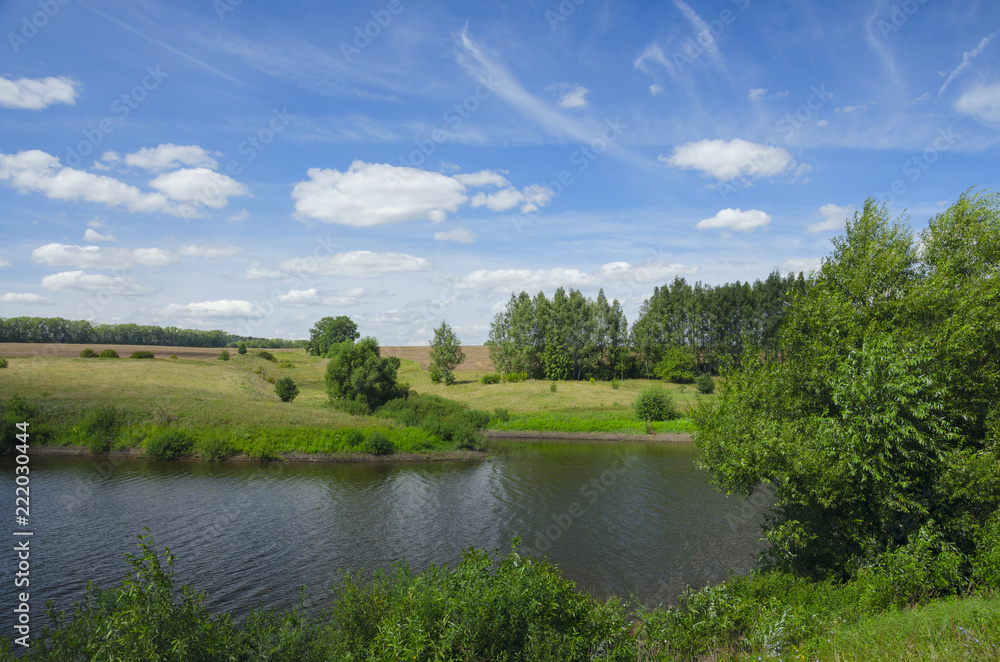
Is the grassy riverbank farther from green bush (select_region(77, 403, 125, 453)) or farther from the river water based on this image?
the river water

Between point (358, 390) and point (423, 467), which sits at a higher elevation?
point (358, 390)

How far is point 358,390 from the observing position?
61.7 m

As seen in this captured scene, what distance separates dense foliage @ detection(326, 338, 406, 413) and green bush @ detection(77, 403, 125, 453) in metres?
22.5

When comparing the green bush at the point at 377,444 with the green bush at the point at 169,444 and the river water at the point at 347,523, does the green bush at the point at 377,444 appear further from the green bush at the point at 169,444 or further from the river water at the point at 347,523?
the green bush at the point at 169,444

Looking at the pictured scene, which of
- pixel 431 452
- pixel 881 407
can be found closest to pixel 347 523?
pixel 431 452

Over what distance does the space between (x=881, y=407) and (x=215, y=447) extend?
4515 cm

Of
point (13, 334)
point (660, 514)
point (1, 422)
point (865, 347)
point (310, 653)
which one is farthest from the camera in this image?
point (13, 334)

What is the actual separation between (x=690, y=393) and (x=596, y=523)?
6055cm

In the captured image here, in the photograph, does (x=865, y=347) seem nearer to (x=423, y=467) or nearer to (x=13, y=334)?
(x=423, y=467)

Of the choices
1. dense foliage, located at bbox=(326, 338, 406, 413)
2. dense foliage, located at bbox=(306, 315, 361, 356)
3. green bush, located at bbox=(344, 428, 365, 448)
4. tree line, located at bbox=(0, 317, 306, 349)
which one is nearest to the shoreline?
green bush, located at bbox=(344, 428, 365, 448)

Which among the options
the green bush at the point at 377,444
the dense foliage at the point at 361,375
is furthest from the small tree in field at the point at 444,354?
the green bush at the point at 377,444

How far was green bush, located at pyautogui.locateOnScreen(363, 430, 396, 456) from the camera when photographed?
47000 mm

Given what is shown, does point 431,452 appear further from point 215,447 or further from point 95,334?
point 95,334

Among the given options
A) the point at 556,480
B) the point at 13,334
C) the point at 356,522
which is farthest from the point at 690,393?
the point at 13,334
